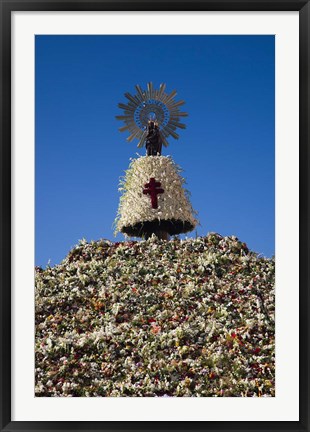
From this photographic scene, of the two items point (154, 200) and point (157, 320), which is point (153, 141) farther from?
point (157, 320)

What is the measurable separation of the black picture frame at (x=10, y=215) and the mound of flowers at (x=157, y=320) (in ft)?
12.6

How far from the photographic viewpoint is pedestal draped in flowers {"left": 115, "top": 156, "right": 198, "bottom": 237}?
59.9 feet

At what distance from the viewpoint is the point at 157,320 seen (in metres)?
13.0

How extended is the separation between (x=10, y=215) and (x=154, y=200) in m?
11.5

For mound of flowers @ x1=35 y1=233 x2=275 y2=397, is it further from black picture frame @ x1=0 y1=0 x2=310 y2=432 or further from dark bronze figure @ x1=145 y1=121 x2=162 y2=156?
black picture frame @ x1=0 y1=0 x2=310 y2=432

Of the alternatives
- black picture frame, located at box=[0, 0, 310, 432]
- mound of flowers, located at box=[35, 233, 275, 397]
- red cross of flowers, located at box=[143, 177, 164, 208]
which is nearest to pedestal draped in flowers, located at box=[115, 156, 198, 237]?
red cross of flowers, located at box=[143, 177, 164, 208]

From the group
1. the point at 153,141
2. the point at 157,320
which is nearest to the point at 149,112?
the point at 153,141

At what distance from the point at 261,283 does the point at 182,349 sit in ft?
13.1

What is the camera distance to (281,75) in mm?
7602

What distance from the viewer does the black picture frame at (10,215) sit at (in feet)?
21.5

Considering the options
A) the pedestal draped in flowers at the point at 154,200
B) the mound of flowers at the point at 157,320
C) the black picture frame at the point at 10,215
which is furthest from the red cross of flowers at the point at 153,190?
the black picture frame at the point at 10,215
